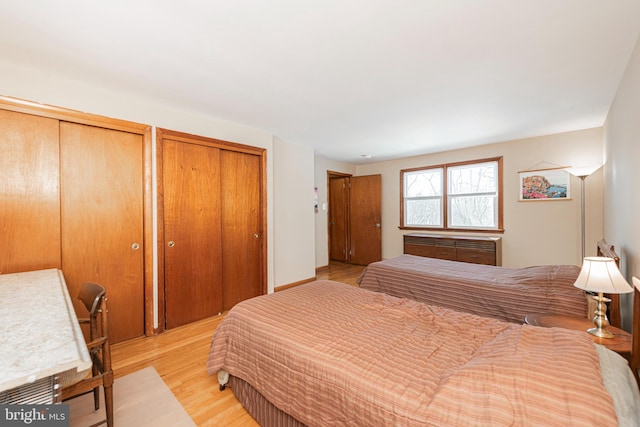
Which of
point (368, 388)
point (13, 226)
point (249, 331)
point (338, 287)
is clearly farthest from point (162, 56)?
point (368, 388)

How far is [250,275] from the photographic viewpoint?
3.69 m

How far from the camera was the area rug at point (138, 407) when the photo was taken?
165 centimetres

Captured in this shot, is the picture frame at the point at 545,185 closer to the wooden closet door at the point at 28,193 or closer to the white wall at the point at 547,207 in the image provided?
the white wall at the point at 547,207

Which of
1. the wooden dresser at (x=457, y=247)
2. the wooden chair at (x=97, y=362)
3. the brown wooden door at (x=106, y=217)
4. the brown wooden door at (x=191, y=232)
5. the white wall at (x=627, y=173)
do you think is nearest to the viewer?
the wooden chair at (x=97, y=362)

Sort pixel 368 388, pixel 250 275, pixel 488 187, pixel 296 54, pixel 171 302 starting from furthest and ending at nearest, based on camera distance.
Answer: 1. pixel 488 187
2. pixel 250 275
3. pixel 171 302
4. pixel 296 54
5. pixel 368 388

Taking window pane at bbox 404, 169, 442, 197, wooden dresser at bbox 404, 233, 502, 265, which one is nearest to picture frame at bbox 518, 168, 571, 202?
wooden dresser at bbox 404, 233, 502, 265

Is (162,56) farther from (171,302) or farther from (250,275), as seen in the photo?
(250,275)

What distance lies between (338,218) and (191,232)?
13.0 ft

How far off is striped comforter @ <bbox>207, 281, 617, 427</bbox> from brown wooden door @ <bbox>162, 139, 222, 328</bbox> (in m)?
1.41

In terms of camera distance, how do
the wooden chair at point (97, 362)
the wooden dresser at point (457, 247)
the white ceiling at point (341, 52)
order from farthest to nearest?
the wooden dresser at point (457, 247) → the white ceiling at point (341, 52) → the wooden chair at point (97, 362)

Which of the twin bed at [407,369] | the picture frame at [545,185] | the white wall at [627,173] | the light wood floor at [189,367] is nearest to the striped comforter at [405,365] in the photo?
the twin bed at [407,369]

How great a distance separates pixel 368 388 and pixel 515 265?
14.3 feet

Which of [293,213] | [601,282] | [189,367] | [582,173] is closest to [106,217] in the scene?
[189,367]

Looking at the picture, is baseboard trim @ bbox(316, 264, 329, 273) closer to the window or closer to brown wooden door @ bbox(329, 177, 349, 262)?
brown wooden door @ bbox(329, 177, 349, 262)
